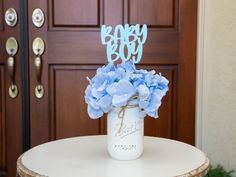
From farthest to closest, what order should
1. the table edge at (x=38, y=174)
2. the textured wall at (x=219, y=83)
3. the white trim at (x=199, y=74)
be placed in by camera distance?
the white trim at (x=199, y=74)
the textured wall at (x=219, y=83)
the table edge at (x=38, y=174)

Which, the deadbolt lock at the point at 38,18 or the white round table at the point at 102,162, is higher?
the deadbolt lock at the point at 38,18

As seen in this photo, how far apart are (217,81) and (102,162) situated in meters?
0.90

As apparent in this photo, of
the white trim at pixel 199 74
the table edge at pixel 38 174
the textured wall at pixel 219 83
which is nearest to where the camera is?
the table edge at pixel 38 174

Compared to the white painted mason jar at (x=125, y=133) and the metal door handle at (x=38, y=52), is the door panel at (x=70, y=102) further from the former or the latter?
the white painted mason jar at (x=125, y=133)

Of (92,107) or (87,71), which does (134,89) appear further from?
(87,71)

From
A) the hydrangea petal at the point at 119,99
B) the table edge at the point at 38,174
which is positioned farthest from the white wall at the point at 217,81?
the hydrangea petal at the point at 119,99

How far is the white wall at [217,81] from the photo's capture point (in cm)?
168

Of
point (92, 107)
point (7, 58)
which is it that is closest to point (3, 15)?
point (7, 58)

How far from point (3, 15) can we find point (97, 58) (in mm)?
540

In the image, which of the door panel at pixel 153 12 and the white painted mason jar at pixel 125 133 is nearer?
the white painted mason jar at pixel 125 133

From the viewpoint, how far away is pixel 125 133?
1.12 meters

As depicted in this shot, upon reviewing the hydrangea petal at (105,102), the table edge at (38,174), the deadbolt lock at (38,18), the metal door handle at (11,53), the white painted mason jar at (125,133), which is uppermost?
the deadbolt lock at (38,18)

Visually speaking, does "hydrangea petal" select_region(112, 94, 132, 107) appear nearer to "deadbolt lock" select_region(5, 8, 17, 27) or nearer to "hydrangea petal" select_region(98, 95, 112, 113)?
→ "hydrangea petal" select_region(98, 95, 112, 113)

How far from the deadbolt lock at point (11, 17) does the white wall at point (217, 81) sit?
944 mm
